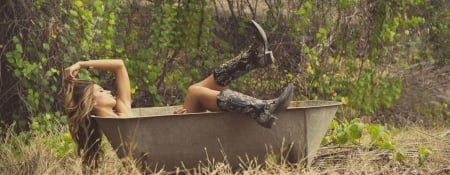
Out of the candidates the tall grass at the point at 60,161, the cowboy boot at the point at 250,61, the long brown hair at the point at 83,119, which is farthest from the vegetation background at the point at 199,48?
the cowboy boot at the point at 250,61

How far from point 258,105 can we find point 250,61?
428 millimetres

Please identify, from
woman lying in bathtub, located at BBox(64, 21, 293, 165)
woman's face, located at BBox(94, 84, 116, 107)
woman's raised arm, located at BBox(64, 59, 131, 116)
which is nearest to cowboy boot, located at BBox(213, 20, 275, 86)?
woman lying in bathtub, located at BBox(64, 21, 293, 165)

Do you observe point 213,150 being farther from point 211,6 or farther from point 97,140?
point 211,6

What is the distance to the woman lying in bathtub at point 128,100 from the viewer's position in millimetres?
4211

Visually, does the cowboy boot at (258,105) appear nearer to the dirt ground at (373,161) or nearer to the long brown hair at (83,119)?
the dirt ground at (373,161)

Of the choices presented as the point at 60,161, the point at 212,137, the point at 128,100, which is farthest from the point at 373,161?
the point at 60,161

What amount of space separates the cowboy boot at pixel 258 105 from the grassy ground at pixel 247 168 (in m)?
0.28

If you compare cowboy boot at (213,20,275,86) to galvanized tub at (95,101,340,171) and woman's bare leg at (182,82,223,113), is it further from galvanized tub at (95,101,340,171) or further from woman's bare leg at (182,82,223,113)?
galvanized tub at (95,101,340,171)

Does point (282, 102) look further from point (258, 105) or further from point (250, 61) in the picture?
point (250, 61)

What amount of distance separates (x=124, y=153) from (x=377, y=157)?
1645 mm

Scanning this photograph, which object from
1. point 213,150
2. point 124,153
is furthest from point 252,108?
point 124,153

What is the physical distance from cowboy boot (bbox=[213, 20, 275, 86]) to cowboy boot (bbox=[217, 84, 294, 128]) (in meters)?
0.32

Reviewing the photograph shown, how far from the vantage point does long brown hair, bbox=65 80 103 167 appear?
14.2ft

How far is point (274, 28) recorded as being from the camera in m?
7.30
